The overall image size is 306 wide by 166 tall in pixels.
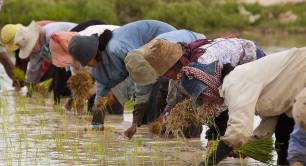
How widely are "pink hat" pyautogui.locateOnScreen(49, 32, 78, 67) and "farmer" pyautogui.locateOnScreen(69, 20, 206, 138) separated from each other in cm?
147

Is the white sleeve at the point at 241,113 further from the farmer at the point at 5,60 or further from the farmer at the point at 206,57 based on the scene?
the farmer at the point at 5,60

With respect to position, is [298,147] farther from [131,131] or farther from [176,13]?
[176,13]

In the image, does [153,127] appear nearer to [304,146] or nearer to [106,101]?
[106,101]

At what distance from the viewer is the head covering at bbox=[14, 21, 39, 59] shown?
448 inches

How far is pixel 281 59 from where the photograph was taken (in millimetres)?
5844

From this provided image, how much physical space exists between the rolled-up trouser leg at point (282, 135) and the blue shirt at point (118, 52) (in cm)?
211

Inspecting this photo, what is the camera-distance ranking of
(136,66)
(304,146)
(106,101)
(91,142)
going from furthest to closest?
(106,101) < (91,142) < (136,66) < (304,146)

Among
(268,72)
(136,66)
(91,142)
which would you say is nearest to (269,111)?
(268,72)

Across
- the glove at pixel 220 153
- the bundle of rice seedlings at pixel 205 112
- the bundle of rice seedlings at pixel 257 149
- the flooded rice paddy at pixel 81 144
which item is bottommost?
the flooded rice paddy at pixel 81 144

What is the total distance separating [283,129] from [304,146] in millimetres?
897

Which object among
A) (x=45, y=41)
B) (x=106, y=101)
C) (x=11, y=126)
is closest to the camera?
(x=106, y=101)

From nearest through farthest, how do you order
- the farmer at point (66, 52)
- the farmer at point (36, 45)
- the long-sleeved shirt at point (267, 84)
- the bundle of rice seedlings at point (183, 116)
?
the long-sleeved shirt at point (267, 84), the bundle of rice seedlings at point (183, 116), the farmer at point (66, 52), the farmer at point (36, 45)

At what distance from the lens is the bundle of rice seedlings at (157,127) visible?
8.15 meters

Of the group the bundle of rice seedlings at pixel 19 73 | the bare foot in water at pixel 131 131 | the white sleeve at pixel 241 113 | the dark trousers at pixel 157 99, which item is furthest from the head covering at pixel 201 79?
the bundle of rice seedlings at pixel 19 73
